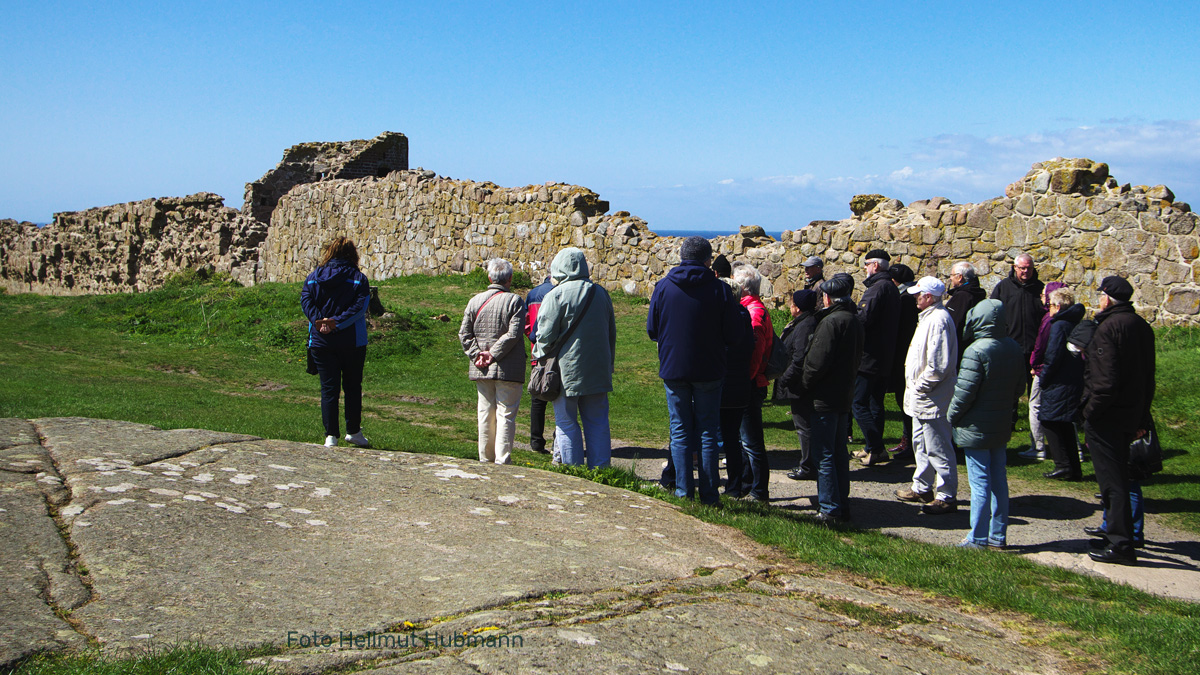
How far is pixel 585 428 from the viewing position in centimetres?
671

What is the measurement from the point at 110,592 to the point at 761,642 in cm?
249

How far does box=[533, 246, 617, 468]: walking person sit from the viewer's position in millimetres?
6465

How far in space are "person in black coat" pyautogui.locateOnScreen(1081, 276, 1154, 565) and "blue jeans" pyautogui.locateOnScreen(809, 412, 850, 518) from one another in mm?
1600

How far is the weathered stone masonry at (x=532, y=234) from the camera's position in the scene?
1255cm

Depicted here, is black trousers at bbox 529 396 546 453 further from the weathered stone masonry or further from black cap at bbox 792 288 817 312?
the weathered stone masonry

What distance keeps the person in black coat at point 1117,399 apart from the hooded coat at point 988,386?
48cm

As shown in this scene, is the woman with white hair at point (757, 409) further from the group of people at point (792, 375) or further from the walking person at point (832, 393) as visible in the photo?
the walking person at point (832, 393)

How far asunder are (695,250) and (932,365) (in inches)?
80.3

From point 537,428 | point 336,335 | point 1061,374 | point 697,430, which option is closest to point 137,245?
point 537,428

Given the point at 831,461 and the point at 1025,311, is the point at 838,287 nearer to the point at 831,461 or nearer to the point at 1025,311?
the point at 831,461

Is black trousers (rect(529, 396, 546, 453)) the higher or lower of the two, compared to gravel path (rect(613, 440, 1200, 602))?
higher

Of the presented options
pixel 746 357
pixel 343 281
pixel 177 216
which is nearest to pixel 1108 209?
pixel 746 357

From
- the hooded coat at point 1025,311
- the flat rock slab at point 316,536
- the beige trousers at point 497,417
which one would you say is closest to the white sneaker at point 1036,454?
the hooded coat at point 1025,311

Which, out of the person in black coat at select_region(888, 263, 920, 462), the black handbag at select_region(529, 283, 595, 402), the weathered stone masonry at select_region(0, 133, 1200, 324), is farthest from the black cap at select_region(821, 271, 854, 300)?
the weathered stone masonry at select_region(0, 133, 1200, 324)
